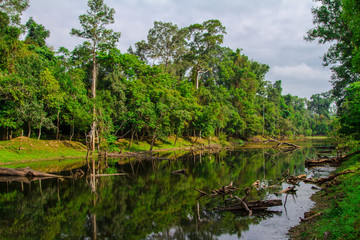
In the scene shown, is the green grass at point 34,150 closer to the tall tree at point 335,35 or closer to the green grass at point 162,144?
the green grass at point 162,144

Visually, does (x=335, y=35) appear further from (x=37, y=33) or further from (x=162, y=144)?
(x=37, y=33)

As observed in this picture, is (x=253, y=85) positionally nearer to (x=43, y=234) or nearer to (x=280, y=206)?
(x=280, y=206)

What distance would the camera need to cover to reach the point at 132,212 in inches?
566

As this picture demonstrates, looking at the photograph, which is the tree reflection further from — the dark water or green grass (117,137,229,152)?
green grass (117,137,229,152)

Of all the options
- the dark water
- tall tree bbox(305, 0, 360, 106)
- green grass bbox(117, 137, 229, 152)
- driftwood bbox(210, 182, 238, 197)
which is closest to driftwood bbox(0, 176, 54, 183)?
the dark water

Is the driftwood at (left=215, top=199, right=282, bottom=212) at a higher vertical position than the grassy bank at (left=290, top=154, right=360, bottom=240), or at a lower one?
lower

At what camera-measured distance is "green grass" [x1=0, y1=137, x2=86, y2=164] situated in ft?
102

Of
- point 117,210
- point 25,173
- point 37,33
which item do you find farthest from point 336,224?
point 37,33

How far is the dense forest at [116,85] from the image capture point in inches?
1303

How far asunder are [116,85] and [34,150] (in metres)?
19.0

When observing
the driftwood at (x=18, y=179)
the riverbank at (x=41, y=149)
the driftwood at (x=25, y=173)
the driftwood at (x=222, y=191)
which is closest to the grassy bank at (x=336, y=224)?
the driftwood at (x=222, y=191)

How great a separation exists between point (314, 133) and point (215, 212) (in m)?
160

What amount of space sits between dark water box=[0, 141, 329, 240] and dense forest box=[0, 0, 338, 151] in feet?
26.6

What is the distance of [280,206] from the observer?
15164 mm
